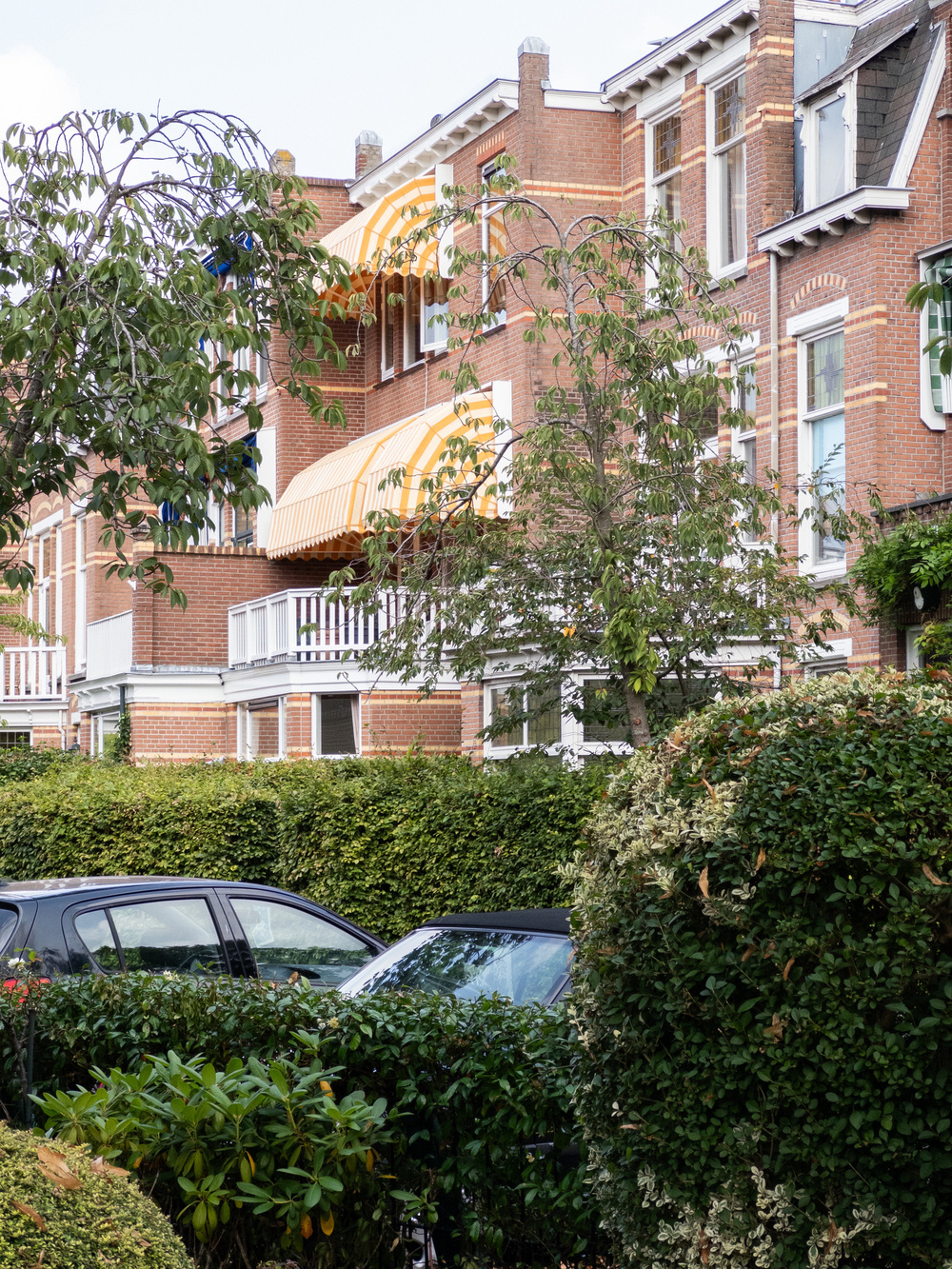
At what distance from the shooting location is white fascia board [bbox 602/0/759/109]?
64.8 feet

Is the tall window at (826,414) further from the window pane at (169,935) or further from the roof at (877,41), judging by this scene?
the window pane at (169,935)

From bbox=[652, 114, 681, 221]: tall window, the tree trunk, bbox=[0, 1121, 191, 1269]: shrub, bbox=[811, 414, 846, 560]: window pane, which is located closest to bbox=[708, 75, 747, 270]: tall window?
bbox=[652, 114, 681, 221]: tall window

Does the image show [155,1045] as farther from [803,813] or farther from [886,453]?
[886,453]

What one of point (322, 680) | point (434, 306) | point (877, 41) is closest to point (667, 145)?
point (877, 41)

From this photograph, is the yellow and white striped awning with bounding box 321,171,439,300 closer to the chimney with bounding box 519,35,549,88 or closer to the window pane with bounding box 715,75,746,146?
the chimney with bounding box 519,35,549,88

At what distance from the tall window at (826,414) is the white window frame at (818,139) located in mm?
1770

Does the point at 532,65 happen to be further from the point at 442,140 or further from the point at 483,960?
the point at 483,960

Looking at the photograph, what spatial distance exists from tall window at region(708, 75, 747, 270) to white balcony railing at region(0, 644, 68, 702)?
21.8 metres

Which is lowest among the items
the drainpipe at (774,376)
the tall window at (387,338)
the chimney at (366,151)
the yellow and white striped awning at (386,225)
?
the drainpipe at (774,376)

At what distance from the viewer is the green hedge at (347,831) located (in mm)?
12578

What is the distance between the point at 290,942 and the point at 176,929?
789 mm

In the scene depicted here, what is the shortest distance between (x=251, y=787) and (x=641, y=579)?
19.1ft

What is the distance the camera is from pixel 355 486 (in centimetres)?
2403

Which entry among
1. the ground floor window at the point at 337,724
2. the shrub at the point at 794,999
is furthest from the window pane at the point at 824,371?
the shrub at the point at 794,999
